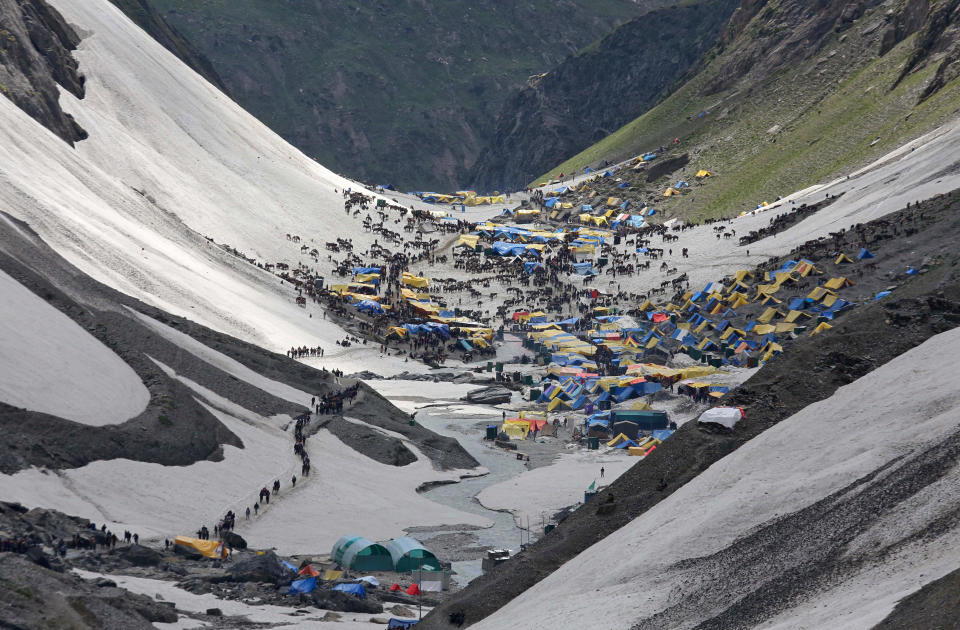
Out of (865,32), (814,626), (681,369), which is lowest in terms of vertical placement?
(814,626)

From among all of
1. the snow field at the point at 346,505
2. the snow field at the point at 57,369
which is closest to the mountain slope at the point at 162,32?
the snow field at the point at 57,369

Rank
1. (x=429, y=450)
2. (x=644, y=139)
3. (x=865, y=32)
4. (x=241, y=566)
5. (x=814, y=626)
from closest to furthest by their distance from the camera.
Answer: (x=814, y=626) → (x=241, y=566) → (x=429, y=450) → (x=865, y=32) → (x=644, y=139)

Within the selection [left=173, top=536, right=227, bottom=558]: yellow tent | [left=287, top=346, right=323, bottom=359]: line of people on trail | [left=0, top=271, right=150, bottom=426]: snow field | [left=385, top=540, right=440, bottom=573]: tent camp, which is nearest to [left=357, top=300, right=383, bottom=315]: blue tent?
[left=287, top=346, right=323, bottom=359]: line of people on trail

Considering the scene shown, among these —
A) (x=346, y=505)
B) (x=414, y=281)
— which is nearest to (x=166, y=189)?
(x=414, y=281)

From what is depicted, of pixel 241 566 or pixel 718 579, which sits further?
pixel 241 566

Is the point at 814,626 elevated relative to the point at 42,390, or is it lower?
lower

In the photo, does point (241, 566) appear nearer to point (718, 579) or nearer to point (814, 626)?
point (718, 579)

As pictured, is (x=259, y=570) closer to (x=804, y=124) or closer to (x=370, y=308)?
(x=370, y=308)

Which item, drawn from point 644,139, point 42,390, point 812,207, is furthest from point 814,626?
point 644,139
